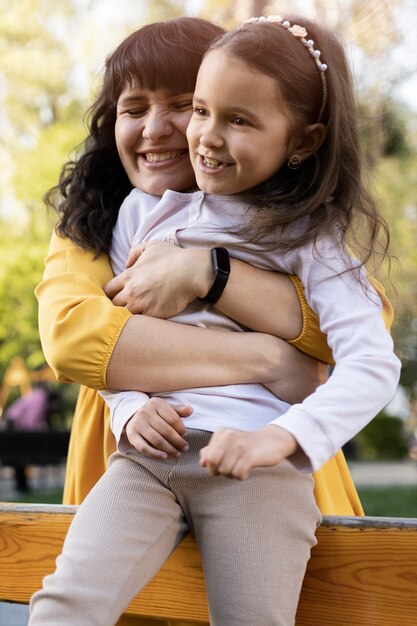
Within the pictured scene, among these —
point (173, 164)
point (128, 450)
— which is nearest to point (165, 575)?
point (128, 450)

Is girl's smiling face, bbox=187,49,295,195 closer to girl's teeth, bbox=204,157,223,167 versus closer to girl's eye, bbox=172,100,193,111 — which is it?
girl's teeth, bbox=204,157,223,167

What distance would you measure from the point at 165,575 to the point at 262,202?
84 cm

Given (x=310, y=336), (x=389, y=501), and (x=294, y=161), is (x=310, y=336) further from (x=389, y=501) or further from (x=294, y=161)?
(x=389, y=501)

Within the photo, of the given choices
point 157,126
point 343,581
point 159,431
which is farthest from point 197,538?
point 157,126

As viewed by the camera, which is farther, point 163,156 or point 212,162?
point 163,156

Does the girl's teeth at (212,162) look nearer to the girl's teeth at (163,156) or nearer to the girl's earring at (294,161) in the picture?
the girl's earring at (294,161)

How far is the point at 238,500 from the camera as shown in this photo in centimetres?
184

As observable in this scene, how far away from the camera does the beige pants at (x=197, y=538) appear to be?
173 cm

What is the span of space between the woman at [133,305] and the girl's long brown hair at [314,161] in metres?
0.15

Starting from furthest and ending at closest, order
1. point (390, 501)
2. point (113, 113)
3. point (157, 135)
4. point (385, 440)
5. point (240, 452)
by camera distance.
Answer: point (385, 440) → point (390, 501) → point (113, 113) → point (157, 135) → point (240, 452)

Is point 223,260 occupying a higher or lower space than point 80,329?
higher

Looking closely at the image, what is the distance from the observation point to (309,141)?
7.13ft

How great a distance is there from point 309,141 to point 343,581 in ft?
3.16

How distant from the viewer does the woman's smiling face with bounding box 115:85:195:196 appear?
2.37 m
